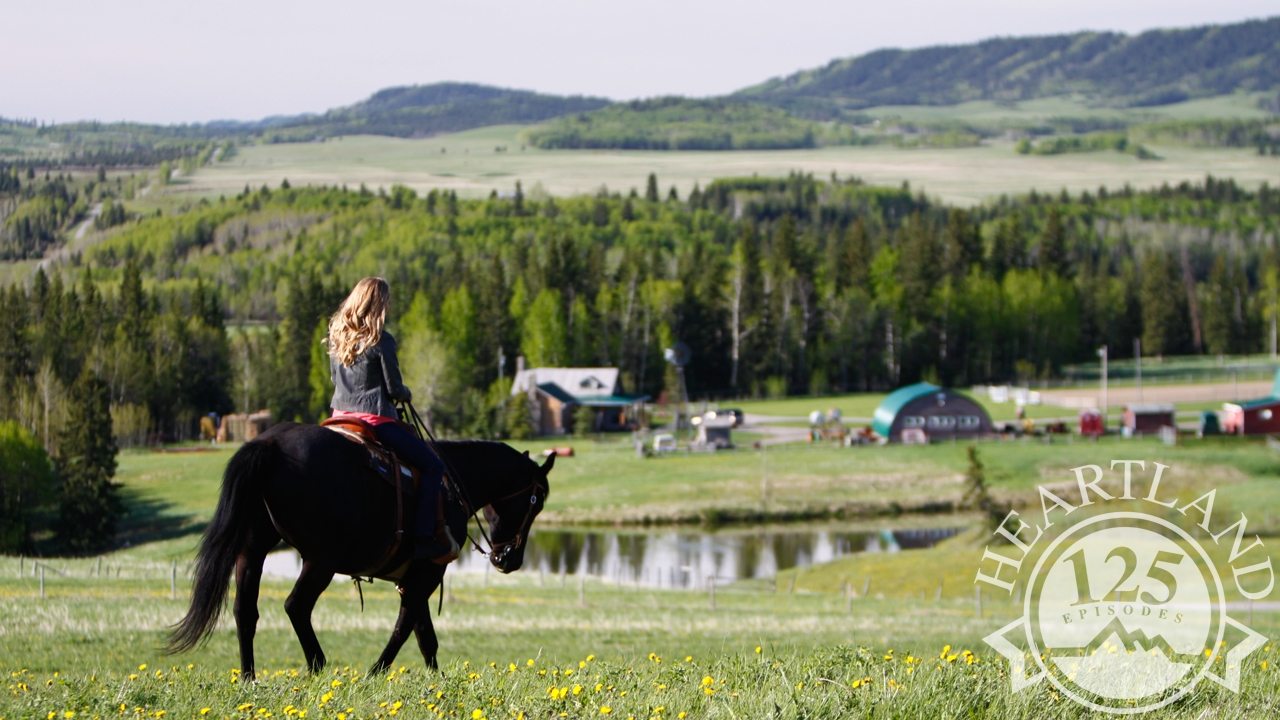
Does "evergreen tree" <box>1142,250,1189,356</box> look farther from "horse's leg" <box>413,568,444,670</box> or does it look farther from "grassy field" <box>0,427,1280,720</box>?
"horse's leg" <box>413,568,444,670</box>

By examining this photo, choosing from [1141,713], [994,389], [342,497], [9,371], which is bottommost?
[994,389]

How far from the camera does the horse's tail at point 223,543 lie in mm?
10789

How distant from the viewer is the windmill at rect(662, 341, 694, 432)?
90075mm

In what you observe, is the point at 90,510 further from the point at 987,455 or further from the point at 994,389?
the point at 994,389

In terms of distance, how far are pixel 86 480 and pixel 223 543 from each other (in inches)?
2030

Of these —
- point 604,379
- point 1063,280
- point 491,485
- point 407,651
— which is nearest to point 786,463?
point 604,379

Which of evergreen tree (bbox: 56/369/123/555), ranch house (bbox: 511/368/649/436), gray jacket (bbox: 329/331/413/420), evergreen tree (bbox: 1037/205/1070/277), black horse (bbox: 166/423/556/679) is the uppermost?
gray jacket (bbox: 329/331/413/420)

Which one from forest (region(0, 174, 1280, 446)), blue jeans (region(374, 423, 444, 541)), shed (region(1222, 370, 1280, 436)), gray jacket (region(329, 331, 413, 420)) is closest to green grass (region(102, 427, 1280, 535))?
shed (region(1222, 370, 1280, 436))

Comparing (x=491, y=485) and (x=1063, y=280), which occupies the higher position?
(x=491, y=485)

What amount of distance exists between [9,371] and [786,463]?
39.3 m

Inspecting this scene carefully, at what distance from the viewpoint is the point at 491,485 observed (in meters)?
13.5

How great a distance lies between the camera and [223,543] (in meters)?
10.9

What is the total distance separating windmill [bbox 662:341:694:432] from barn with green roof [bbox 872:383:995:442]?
1264 centimetres

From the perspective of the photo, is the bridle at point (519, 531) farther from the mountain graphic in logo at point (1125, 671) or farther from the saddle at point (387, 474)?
the mountain graphic in logo at point (1125, 671)
